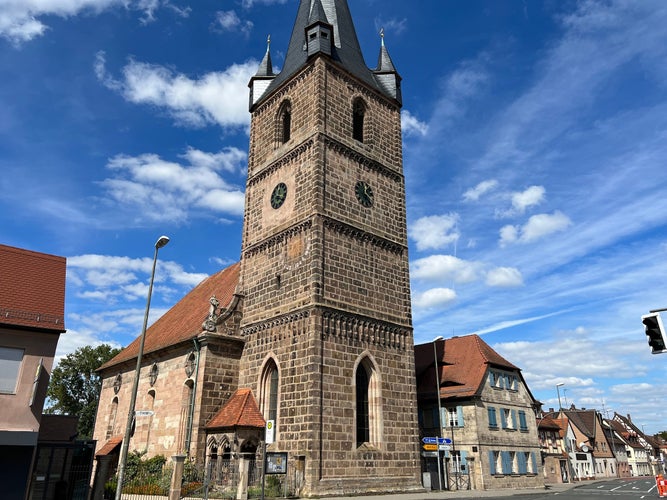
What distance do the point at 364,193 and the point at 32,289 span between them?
45.6 feet

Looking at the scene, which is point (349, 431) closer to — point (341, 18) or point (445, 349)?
point (445, 349)

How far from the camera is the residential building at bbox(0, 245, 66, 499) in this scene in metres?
14.0

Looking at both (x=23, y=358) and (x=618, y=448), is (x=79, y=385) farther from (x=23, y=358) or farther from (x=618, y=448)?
(x=618, y=448)

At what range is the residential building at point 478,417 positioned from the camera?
28406 mm

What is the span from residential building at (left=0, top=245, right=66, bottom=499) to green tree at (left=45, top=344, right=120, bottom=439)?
127 ft

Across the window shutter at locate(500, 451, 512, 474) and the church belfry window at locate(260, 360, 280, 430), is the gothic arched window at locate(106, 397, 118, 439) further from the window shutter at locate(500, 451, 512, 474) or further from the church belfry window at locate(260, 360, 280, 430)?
the window shutter at locate(500, 451, 512, 474)

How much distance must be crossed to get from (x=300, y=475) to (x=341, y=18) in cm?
2364

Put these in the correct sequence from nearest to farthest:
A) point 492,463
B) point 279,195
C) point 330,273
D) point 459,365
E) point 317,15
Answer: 1. point 330,273
2. point 279,195
3. point 317,15
4. point 492,463
5. point 459,365

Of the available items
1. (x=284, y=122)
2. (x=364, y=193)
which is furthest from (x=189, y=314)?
(x=364, y=193)

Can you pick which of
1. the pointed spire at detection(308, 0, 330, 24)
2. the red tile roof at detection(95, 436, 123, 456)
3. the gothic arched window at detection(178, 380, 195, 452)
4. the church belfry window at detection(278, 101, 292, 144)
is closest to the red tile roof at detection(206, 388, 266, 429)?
the gothic arched window at detection(178, 380, 195, 452)

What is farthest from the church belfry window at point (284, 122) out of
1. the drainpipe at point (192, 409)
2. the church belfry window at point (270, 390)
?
the church belfry window at point (270, 390)

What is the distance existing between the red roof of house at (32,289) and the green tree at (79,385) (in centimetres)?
3761

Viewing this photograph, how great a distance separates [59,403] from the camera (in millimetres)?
51625

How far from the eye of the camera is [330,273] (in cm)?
2078
